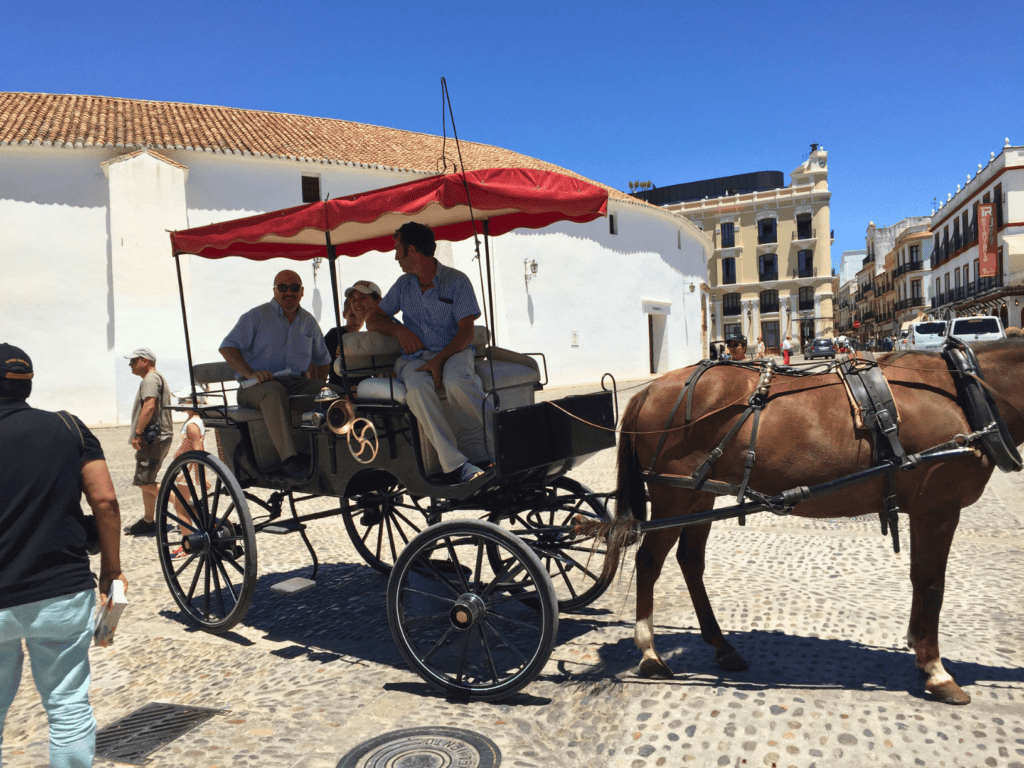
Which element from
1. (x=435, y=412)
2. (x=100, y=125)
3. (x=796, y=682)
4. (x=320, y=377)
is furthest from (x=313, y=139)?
(x=796, y=682)

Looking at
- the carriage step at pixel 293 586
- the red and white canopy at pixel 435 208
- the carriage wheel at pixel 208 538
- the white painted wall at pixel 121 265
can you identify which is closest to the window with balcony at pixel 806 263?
the white painted wall at pixel 121 265

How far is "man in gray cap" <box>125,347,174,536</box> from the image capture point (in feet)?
22.4

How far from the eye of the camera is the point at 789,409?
3541 mm

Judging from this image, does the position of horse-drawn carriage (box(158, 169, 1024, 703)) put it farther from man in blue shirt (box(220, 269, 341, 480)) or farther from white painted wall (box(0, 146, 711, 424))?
white painted wall (box(0, 146, 711, 424))

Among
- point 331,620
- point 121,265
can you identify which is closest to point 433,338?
point 331,620

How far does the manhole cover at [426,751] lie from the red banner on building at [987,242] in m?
45.0

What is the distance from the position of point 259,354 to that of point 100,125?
61.0ft

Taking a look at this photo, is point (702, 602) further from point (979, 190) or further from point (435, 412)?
point (979, 190)

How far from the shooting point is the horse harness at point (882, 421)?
3264 millimetres

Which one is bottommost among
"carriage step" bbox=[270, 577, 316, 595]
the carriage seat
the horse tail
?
"carriage step" bbox=[270, 577, 316, 595]

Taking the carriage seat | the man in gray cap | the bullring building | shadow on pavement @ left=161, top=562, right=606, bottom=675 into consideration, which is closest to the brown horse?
the carriage seat

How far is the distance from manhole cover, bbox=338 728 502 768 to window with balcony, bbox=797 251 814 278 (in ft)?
181

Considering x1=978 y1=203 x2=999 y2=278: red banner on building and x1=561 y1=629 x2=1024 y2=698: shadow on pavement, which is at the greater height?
x1=978 y1=203 x2=999 y2=278: red banner on building

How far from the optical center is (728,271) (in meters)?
56.1
